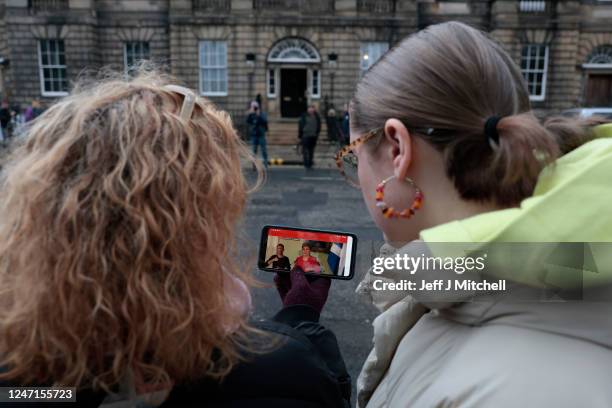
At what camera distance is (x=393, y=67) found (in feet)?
3.89

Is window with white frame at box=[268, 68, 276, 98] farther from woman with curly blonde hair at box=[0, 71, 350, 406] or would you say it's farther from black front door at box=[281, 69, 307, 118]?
woman with curly blonde hair at box=[0, 71, 350, 406]

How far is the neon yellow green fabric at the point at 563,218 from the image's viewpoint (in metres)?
0.95

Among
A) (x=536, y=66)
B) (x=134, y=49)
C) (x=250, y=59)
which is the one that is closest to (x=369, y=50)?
(x=250, y=59)

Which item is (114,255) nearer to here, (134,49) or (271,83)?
(271,83)

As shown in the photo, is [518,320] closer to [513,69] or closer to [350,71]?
[513,69]

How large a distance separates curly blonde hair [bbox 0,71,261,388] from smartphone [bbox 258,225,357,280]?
0.49 m

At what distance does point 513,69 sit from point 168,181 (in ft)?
2.65

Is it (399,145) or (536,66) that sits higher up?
(536,66)

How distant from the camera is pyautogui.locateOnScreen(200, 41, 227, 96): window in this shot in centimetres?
2495

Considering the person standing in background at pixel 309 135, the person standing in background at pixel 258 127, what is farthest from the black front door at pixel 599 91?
the person standing in background at pixel 258 127

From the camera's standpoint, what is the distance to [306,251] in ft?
5.27

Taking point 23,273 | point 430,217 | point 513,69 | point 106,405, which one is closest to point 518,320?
point 430,217

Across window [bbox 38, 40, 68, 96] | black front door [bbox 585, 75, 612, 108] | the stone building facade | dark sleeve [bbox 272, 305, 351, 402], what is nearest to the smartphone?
dark sleeve [bbox 272, 305, 351, 402]

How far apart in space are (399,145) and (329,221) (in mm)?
6794
